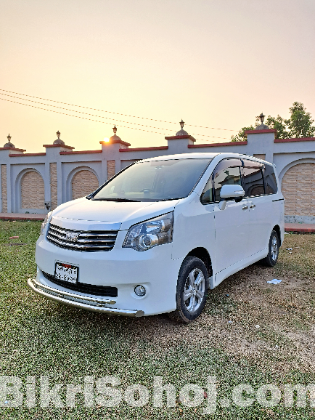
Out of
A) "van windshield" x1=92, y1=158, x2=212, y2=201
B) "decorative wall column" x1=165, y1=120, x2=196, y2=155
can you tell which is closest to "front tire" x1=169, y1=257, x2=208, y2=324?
"van windshield" x1=92, y1=158, x2=212, y2=201

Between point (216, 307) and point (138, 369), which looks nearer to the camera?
point (138, 369)

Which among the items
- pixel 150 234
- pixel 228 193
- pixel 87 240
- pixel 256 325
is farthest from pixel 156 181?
pixel 256 325

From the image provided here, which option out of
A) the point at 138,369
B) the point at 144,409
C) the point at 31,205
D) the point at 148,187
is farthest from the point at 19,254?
the point at 31,205

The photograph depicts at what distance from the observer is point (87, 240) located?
3.09m

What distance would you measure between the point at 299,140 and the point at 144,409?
44.1 ft

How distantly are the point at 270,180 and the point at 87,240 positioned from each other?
163 inches

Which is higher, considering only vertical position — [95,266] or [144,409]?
[95,266]

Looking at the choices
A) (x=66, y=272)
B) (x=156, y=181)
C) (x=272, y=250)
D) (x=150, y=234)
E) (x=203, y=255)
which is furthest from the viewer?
(x=272, y=250)

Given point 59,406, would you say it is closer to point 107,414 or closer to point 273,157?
point 107,414

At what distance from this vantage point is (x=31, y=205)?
19453 mm

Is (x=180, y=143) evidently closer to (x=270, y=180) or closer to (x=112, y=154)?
(x=112, y=154)

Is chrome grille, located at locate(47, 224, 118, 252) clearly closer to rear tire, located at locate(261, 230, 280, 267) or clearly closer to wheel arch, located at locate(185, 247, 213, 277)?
wheel arch, located at locate(185, 247, 213, 277)

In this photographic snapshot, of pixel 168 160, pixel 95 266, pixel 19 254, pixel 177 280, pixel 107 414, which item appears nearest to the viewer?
pixel 107 414

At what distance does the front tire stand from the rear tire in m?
2.65
